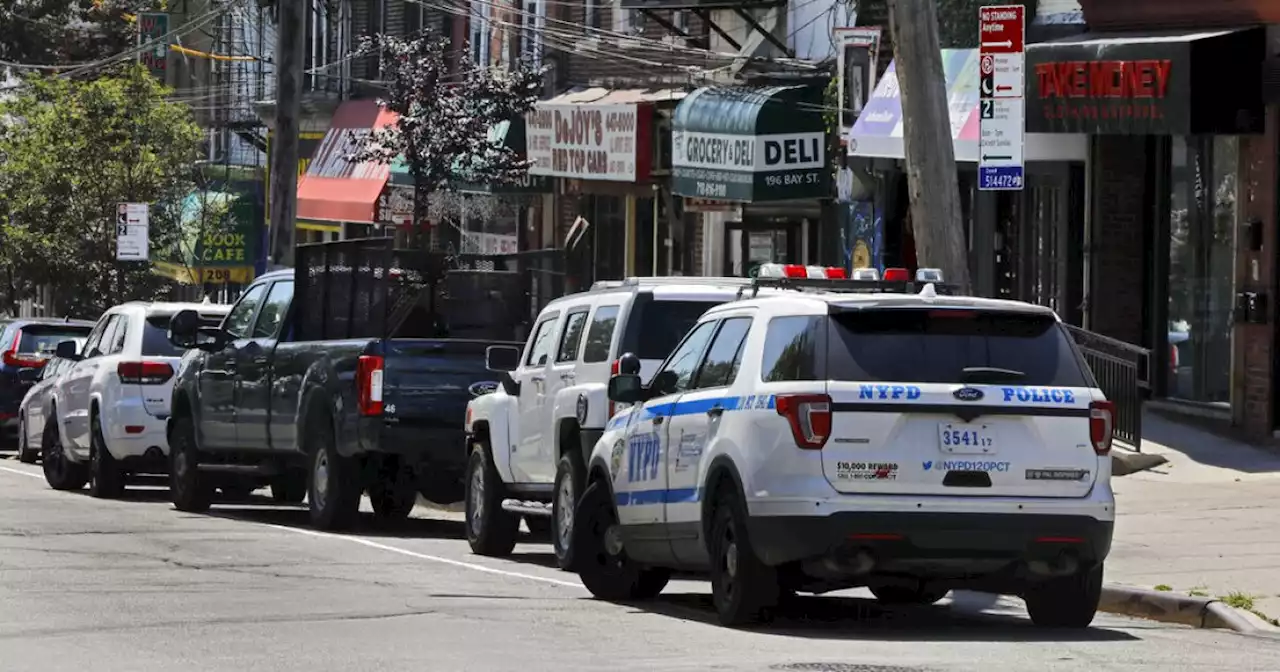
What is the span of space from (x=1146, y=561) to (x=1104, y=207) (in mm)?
9975

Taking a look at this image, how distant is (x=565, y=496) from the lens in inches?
609

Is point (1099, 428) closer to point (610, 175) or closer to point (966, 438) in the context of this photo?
point (966, 438)

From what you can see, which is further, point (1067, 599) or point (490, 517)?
point (490, 517)

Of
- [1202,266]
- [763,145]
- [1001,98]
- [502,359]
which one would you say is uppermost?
[763,145]

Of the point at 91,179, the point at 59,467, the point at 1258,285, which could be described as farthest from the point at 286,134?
the point at 91,179

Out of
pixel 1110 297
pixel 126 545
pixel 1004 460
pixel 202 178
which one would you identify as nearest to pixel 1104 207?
pixel 1110 297

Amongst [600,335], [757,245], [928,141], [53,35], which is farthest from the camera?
[53,35]

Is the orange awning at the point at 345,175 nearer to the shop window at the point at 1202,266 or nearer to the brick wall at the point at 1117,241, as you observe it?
the brick wall at the point at 1117,241

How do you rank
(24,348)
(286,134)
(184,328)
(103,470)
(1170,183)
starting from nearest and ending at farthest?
(184,328), (103,470), (1170,183), (286,134), (24,348)

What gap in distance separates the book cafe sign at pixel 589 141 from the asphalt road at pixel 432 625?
58.5 ft

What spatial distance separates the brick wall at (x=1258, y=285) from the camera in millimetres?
21969

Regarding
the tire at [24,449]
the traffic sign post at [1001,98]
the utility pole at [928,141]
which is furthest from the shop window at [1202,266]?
the tire at [24,449]

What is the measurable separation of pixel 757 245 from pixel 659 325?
1932 centimetres

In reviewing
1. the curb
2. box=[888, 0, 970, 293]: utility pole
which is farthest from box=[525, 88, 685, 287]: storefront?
the curb
